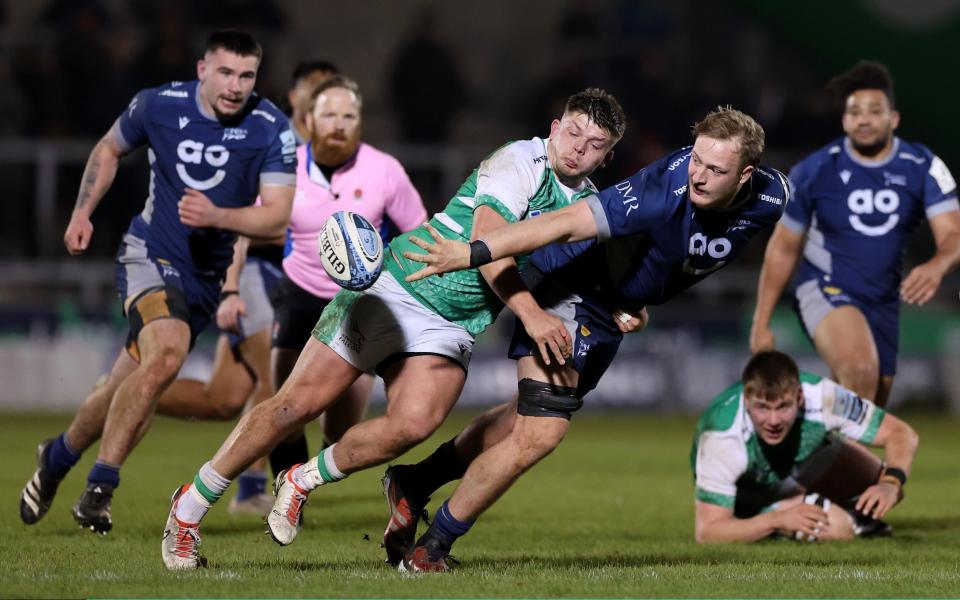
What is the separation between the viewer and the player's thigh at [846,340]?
9.09 meters

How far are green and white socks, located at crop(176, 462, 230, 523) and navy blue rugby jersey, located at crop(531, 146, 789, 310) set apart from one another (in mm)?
1696

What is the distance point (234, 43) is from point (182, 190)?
0.88 metres

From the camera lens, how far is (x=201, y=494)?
638cm

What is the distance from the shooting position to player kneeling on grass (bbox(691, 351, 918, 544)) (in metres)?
7.64

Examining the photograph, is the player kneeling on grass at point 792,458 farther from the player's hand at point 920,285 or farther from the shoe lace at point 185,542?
the shoe lace at point 185,542

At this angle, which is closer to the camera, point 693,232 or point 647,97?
point 693,232

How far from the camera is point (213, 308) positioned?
8.31 m

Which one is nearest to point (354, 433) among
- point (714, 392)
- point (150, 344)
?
point (150, 344)

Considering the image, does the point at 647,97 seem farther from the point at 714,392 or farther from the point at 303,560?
the point at 303,560

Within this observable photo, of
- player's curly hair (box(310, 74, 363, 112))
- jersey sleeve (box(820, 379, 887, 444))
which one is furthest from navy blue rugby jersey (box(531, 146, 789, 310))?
player's curly hair (box(310, 74, 363, 112))

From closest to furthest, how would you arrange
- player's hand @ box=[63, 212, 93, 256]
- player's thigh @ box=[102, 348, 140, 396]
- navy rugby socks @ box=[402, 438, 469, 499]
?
1. navy rugby socks @ box=[402, 438, 469, 499]
2. player's hand @ box=[63, 212, 93, 256]
3. player's thigh @ box=[102, 348, 140, 396]

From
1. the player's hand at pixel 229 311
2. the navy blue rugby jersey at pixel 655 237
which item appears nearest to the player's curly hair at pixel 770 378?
the navy blue rugby jersey at pixel 655 237

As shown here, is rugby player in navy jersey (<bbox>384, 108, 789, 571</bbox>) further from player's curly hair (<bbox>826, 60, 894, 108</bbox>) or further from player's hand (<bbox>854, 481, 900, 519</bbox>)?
player's curly hair (<bbox>826, 60, 894, 108</bbox>)

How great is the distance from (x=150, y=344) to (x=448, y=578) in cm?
228
